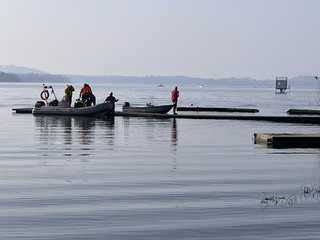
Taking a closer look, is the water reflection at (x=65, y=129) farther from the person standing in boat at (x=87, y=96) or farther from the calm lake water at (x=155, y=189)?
the person standing in boat at (x=87, y=96)

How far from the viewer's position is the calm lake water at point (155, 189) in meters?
13.0

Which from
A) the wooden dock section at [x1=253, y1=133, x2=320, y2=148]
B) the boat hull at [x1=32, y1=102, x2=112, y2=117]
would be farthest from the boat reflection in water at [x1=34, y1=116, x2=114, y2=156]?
the wooden dock section at [x1=253, y1=133, x2=320, y2=148]

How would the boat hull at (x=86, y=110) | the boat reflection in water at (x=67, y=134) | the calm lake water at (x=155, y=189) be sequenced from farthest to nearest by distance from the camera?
the boat hull at (x=86, y=110)
the boat reflection in water at (x=67, y=134)
the calm lake water at (x=155, y=189)

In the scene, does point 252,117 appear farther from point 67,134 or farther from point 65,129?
point 67,134

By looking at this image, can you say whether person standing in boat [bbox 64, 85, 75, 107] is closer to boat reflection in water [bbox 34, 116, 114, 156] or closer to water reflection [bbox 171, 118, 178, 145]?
boat reflection in water [bbox 34, 116, 114, 156]

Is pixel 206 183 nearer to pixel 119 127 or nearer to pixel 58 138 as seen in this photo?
pixel 58 138

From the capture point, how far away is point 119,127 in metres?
40.8

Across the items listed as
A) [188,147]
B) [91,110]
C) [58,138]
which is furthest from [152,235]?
[91,110]

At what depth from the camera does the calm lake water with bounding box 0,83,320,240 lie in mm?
13031

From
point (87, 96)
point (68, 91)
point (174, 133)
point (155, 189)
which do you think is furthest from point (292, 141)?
point (87, 96)

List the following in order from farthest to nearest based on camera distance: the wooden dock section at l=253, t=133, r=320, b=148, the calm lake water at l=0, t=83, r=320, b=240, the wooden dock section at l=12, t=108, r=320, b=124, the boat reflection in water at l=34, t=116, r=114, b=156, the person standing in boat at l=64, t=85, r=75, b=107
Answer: the person standing in boat at l=64, t=85, r=75, b=107, the wooden dock section at l=12, t=108, r=320, b=124, the wooden dock section at l=253, t=133, r=320, b=148, the boat reflection in water at l=34, t=116, r=114, b=156, the calm lake water at l=0, t=83, r=320, b=240

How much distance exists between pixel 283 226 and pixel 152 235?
7.22ft

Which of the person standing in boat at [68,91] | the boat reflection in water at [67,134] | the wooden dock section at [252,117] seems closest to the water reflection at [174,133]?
the wooden dock section at [252,117]

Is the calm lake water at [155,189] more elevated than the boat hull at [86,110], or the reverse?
the calm lake water at [155,189]
